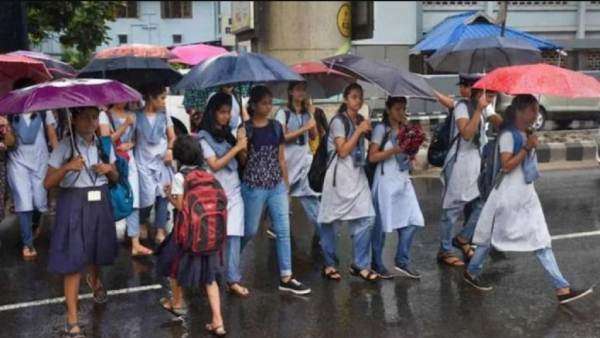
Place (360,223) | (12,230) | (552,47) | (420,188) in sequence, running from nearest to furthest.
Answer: (360,223)
(552,47)
(12,230)
(420,188)

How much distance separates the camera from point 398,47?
17703 mm

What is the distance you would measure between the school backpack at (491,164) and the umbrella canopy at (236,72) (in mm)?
1519

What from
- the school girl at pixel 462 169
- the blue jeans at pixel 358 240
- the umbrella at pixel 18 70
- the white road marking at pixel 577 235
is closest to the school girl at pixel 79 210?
the umbrella at pixel 18 70

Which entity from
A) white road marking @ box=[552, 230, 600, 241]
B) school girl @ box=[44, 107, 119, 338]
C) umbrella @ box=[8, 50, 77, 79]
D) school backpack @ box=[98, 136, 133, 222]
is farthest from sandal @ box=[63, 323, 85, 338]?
white road marking @ box=[552, 230, 600, 241]

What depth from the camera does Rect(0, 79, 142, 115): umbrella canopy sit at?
3.86 m

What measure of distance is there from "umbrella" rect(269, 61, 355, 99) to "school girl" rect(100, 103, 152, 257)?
134 cm

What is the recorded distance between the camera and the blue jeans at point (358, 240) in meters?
5.30

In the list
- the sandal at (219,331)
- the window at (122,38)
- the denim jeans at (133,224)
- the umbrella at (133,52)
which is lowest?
the sandal at (219,331)

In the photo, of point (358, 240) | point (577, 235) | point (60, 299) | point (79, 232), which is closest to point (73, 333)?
point (79, 232)

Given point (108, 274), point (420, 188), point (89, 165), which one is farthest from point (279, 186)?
point (420, 188)

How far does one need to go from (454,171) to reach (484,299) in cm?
118

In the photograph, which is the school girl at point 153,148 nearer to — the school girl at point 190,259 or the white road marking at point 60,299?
the white road marking at point 60,299

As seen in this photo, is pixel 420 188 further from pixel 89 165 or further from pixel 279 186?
pixel 89 165

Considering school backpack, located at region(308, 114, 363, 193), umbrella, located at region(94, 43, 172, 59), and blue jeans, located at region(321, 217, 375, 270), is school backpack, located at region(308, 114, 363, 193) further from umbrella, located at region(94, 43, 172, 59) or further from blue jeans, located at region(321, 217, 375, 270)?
umbrella, located at region(94, 43, 172, 59)
